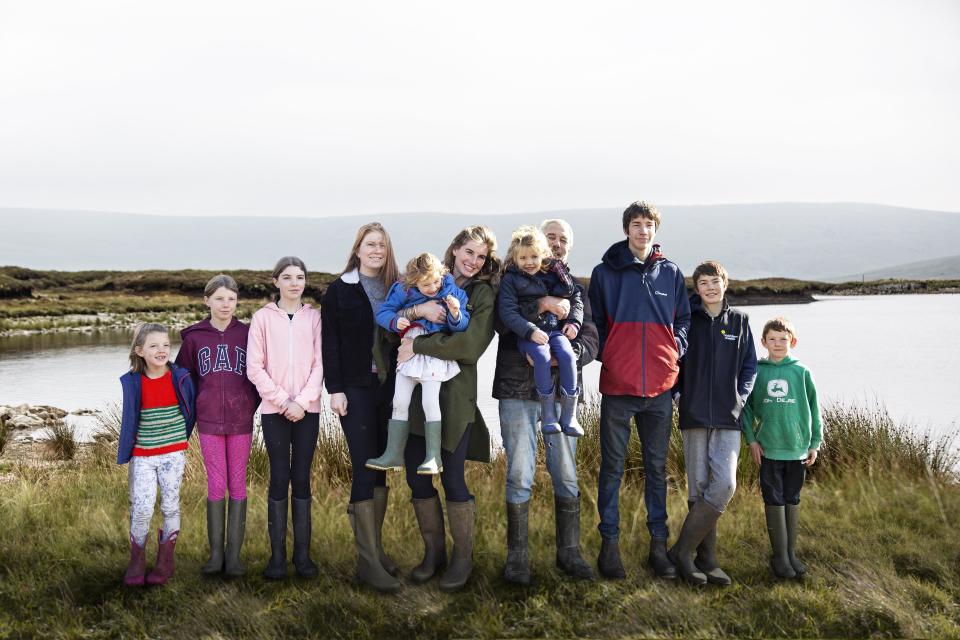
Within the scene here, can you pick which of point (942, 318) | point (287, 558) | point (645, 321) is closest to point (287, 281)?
point (287, 558)

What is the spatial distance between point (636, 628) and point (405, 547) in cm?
136

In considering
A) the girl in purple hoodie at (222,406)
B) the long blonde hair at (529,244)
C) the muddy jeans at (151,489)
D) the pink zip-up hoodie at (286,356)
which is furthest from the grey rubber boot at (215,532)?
the long blonde hair at (529,244)

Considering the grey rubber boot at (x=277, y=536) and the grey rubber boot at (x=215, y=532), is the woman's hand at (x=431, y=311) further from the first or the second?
the grey rubber boot at (x=215, y=532)

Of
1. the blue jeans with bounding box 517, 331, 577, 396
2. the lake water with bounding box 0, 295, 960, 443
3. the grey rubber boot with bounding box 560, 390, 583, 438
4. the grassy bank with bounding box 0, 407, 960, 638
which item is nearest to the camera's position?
the grassy bank with bounding box 0, 407, 960, 638

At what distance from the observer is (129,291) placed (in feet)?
152

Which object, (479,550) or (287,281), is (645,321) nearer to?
(479,550)

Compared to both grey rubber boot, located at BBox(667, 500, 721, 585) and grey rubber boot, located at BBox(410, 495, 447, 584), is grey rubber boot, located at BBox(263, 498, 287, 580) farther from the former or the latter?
grey rubber boot, located at BBox(667, 500, 721, 585)

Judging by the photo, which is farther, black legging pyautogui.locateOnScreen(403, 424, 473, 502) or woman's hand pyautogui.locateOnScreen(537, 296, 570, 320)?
black legging pyautogui.locateOnScreen(403, 424, 473, 502)

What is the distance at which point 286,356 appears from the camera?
11.5ft

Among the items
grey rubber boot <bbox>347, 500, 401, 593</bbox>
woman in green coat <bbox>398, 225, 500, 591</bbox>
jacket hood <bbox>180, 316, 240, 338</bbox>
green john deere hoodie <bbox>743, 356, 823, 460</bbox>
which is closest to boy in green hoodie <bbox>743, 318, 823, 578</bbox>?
green john deere hoodie <bbox>743, 356, 823, 460</bbox>

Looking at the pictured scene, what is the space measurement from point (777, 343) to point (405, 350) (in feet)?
6.15

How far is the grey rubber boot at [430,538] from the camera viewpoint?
11.6ft

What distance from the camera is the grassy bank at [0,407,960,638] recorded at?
314 centimetres

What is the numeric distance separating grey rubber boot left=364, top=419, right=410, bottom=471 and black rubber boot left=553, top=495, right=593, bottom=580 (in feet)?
2.67
